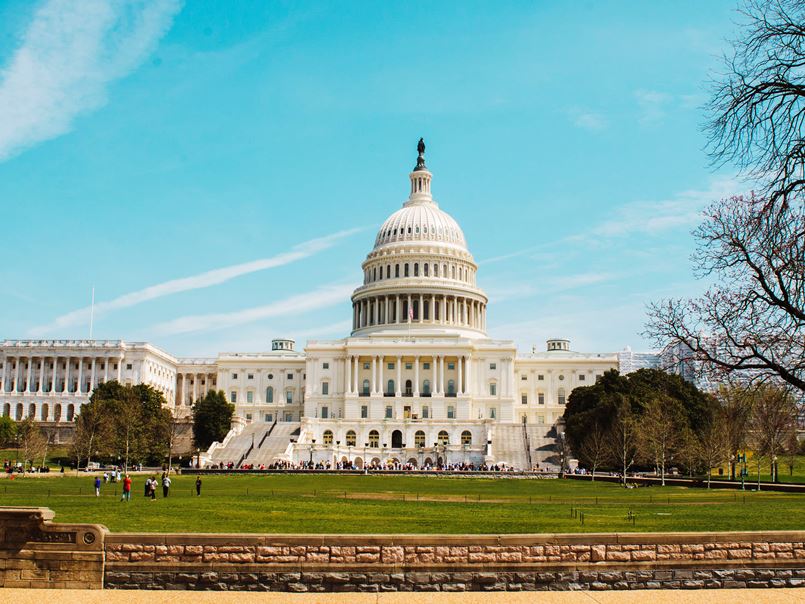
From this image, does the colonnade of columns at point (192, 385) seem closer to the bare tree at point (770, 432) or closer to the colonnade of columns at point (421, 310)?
the colonnade of columns at point (421, 310)

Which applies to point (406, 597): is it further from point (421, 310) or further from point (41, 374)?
point (41, 374)

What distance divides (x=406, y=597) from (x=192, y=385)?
15190cm

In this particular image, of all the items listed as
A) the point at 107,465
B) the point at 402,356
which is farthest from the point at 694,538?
the point at 402,356

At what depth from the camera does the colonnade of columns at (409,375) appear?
468ft

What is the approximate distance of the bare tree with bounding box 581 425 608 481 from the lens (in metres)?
91.8

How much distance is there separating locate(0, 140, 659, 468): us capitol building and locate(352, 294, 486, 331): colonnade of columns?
20 cm

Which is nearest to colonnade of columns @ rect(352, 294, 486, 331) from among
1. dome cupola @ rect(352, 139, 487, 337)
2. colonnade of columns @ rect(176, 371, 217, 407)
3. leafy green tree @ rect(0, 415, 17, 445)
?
dome cupola @ rect(352, 139, 487, 337)

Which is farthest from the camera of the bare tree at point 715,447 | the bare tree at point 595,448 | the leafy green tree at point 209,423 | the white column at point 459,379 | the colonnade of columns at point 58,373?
the colonnade of columns at point 58,373

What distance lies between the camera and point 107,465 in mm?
97688

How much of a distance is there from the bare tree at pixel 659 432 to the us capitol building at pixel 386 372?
34787mm

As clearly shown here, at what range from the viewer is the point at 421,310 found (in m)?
156

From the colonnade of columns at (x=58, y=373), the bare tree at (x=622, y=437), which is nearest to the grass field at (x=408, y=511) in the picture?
the bare tree at (x=622, y=437)

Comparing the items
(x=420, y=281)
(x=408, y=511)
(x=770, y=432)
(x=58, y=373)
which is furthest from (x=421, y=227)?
(x=408, y=511)

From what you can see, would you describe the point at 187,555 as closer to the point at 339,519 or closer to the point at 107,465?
the point at 339,519
